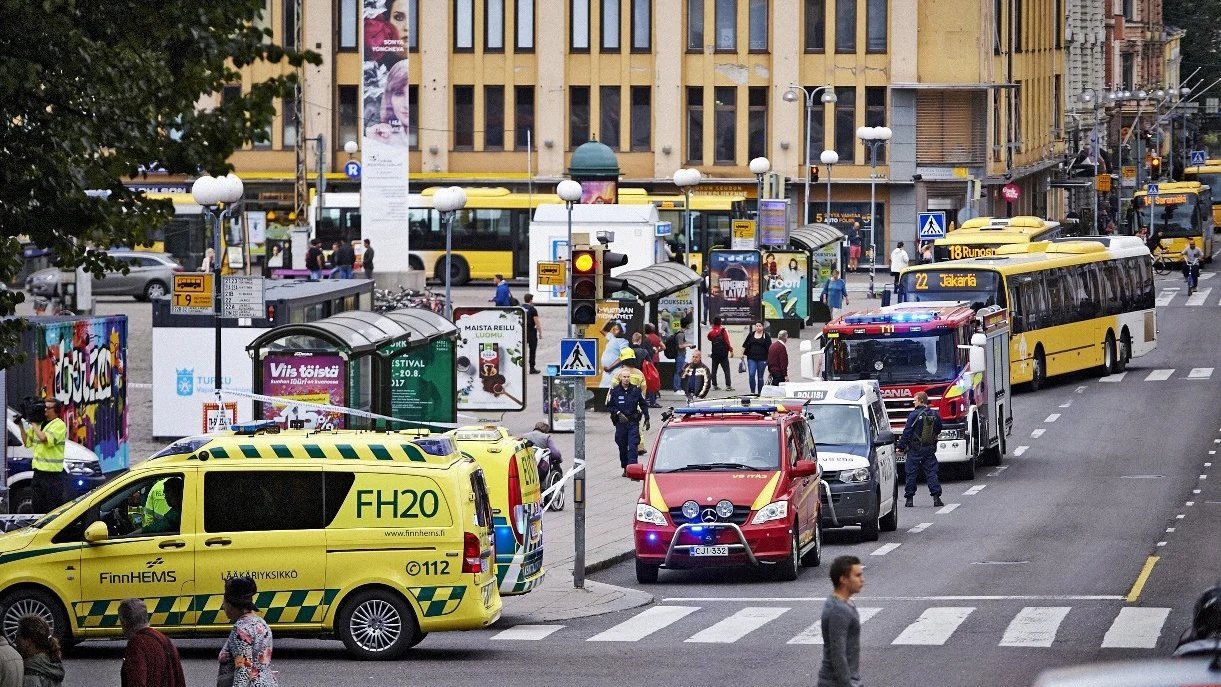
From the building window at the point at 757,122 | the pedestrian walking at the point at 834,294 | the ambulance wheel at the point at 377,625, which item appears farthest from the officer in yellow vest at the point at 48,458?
the building window at the point at 757,122

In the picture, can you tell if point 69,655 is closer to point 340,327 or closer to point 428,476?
point 428,476

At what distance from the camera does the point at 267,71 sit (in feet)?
253

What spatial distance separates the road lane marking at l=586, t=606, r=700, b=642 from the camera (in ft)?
61.9

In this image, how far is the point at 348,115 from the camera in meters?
82.6

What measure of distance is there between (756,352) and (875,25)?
4170 centimetres

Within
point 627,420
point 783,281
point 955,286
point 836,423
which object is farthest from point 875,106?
point 836,423

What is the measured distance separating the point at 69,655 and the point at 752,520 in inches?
298

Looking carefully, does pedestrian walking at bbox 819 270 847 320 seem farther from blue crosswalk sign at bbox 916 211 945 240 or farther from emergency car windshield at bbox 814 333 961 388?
emergency car windshield at bbox 814 333 961 388

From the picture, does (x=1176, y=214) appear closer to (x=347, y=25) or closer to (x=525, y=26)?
(x=525, y=26)

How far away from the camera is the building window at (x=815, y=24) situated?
8006 cm

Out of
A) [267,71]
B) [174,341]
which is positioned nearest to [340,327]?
[174,341]

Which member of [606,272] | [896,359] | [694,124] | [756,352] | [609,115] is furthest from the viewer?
[609,115]

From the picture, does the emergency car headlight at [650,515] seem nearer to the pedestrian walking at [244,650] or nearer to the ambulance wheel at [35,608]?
the ambulance wheel at [35,608]

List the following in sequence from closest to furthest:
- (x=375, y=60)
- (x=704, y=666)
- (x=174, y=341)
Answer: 1. (x=704, y=666)
2. (x=174, y=341)
3. (x=375, y=60)
